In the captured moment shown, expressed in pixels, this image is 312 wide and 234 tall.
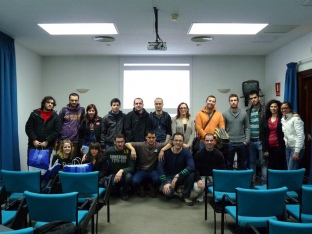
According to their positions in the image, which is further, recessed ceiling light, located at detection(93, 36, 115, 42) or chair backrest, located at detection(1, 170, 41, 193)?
recessed ceiling light, located at detection(93, 36, 115, 42)

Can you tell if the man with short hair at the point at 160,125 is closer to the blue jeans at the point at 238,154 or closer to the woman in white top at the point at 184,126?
the woman in white top at the point at 184,126

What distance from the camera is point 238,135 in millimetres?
4711

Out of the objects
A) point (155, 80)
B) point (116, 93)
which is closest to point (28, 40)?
point (116, 93)

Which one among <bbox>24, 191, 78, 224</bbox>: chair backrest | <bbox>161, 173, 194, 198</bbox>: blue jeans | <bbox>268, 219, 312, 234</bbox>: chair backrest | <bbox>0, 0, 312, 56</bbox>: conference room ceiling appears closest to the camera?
<bbox>268, 219, 312, 234</bbox>: chair backrest

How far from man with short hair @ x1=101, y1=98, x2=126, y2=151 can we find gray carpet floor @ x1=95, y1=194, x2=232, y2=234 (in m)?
0.91

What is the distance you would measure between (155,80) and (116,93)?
1.04 metres

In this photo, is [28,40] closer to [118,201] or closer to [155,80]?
[155,80]

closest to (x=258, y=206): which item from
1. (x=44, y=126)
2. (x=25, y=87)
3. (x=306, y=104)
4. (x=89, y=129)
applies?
(x=89, y=129)

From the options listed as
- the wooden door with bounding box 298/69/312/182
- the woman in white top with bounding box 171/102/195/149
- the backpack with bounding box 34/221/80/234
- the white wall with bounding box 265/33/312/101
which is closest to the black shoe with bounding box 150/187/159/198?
the woman in white top with bounding box 171/102/195/149

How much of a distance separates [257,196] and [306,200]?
0.49m

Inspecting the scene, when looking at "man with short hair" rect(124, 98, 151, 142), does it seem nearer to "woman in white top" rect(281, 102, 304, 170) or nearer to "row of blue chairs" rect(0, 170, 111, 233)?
"row of blue chairs" rect(0, 170, 111, 233)

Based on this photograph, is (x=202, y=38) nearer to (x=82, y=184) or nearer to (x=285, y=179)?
(x=285, y=179)

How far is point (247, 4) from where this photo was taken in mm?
3586

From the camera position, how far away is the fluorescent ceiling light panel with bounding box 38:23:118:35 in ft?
14.8
